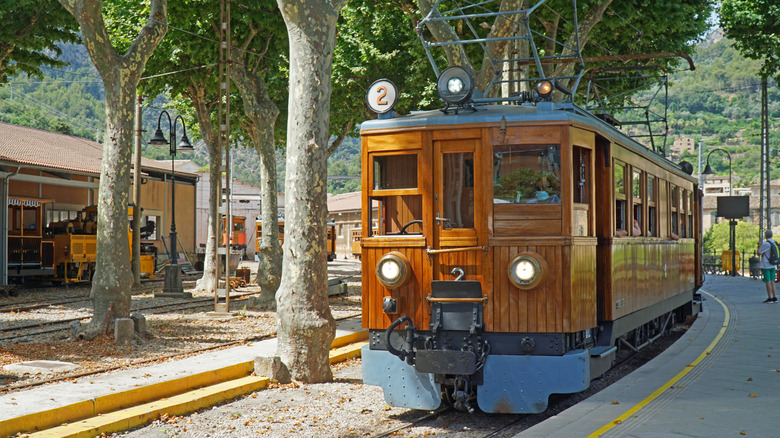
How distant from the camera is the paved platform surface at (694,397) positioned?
6195 millimetres

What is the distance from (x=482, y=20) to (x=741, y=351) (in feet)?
39.5

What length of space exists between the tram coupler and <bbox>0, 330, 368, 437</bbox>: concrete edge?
2.41 m

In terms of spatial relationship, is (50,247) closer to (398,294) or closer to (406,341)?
(398,294)

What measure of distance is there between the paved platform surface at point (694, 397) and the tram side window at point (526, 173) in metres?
2.03

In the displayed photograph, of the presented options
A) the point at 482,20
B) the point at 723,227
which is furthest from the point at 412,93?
the point at 723,227

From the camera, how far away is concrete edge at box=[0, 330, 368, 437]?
7.02 meters

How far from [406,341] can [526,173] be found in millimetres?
1995

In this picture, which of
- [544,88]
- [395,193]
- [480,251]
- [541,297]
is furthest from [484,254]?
[544,88]

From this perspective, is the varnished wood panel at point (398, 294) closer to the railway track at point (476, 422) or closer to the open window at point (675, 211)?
the railway track at point (476, 422)

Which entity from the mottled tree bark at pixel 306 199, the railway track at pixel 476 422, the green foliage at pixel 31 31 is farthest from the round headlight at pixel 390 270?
the green foliage at pixel 31 31

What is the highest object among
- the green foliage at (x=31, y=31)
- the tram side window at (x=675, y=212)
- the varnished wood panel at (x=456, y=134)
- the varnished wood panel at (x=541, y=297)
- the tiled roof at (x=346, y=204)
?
the green foliage at (x=31, y=31)

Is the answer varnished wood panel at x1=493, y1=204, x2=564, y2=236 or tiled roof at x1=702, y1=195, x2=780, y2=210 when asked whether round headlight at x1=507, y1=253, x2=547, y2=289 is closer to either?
varnished wood panel at x1=493, y1=204, x2=564, y2=236

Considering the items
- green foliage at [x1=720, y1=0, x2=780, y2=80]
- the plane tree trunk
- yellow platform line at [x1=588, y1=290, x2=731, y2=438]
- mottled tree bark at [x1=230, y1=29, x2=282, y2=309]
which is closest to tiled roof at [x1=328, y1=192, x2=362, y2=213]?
the plane tree trunk

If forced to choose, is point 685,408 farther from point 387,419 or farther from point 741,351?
point 741,351
